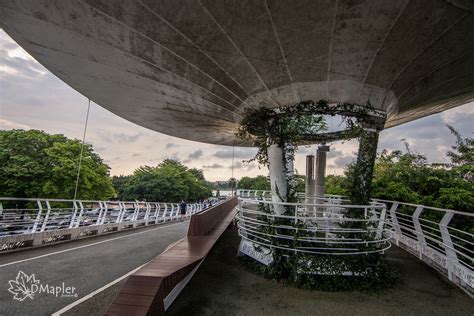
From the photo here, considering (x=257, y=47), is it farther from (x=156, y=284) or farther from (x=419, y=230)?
(x=419, y=230)

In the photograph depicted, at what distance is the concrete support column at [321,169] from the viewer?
42.5 ft

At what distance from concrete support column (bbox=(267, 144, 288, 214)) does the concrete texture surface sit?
86.3 inches

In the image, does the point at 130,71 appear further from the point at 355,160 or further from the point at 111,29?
the point at 355,160

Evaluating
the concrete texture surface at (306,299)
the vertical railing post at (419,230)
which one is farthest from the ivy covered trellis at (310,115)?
the concrete texture surface at (306,299)

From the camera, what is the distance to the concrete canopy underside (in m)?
4.06

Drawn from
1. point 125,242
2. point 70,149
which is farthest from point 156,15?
point 70,149

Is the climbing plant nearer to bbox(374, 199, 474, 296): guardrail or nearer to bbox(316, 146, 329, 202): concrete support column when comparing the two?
bbox(374, 199, 474, 296): guardrail

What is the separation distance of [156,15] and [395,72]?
16.6 ft

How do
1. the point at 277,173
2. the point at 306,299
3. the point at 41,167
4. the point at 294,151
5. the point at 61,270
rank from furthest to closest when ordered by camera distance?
the point at 41,167 < the point at 294,151 < the point at 277,173 < the point at 61,270 < the point at 306,299

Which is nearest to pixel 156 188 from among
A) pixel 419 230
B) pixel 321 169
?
pixel 321 169

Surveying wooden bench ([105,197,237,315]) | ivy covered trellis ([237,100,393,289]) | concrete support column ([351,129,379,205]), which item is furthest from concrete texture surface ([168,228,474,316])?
concrete support column ([351,129,379,205])

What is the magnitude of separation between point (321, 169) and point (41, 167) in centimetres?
2545

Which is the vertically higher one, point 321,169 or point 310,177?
point 321,169

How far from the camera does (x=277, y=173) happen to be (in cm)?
681
